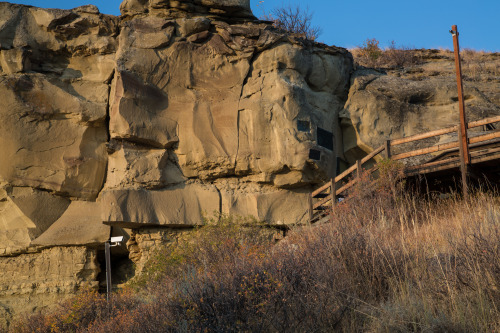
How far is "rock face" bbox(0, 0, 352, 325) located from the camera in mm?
14688

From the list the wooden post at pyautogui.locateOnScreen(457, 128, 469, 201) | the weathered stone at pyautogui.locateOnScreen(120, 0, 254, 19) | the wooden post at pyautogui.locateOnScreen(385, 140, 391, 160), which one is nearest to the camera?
the wooden post at pyautogui.locateOnScreen(457, 128, 469, 201)

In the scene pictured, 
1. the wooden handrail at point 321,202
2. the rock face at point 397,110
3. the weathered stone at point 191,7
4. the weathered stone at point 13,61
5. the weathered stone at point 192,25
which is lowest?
the wooden handrail at point 321,202

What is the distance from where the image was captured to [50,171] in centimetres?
1495

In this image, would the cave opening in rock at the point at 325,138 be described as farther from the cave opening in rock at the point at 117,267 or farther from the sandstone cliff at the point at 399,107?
the cave opening in rock at the point at 117,267

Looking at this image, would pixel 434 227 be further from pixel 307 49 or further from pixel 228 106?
pixel 307 49

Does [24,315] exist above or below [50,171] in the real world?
below

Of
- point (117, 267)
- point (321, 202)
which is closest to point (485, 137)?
point (321, 202)

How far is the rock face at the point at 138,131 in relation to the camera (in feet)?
48.2

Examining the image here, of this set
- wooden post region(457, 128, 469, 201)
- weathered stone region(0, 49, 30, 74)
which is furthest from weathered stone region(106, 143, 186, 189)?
wooden post region(457, 128, 469, 201)

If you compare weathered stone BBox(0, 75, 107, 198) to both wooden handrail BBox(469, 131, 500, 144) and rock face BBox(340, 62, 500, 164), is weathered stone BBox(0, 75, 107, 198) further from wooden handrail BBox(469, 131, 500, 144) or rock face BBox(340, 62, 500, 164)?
wooden handrail BBox(469, 131, 500, 144)

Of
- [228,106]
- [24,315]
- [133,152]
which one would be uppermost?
[228,106]

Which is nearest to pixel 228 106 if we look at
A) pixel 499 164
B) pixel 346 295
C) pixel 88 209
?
pixel 88 209

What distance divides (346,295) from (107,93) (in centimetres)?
1100

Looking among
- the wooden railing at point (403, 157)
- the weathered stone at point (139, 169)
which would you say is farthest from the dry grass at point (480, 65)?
the weathered stone at point (139, 169)
